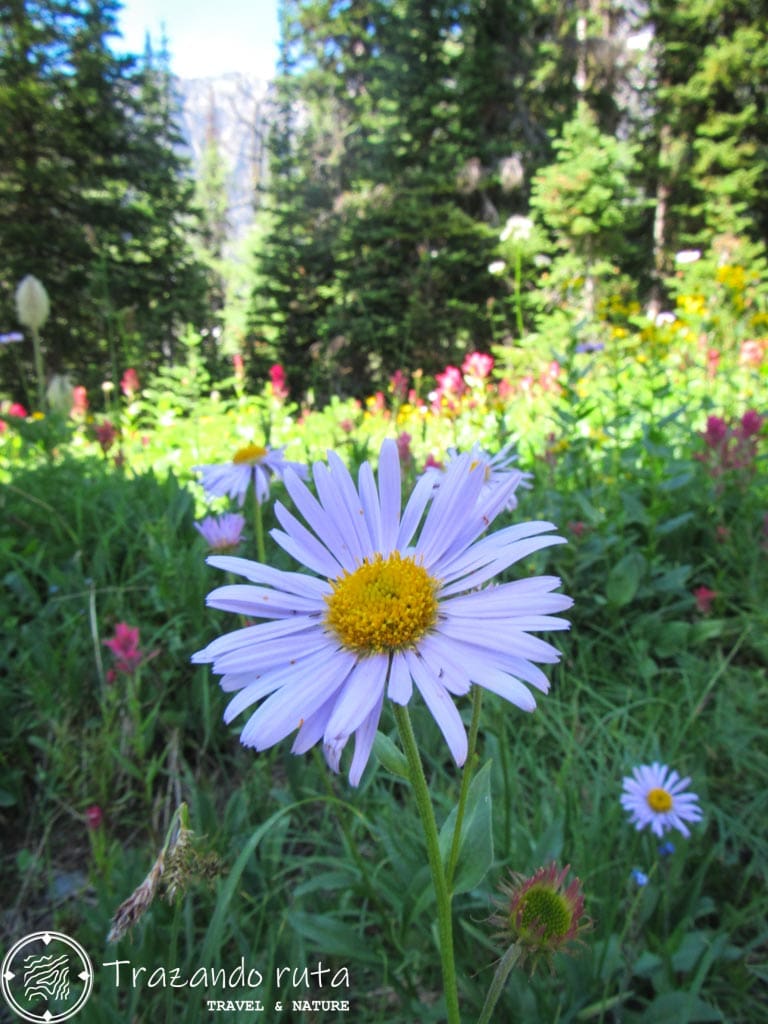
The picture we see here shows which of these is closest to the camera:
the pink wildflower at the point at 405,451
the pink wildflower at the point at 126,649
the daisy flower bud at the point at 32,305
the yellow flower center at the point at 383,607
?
the yellow flower center at the point at 383,607

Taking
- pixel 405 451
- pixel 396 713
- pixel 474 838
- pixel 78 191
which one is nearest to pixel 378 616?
pixel 396 713

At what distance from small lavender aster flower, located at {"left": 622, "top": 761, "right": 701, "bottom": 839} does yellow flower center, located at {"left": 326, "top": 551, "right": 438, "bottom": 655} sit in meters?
0.70

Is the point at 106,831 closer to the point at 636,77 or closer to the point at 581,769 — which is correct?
the point at 581,769

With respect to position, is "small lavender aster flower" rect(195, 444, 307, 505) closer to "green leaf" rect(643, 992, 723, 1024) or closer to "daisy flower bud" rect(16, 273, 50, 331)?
"green leaf" rect(643, 992, 723, 1024)

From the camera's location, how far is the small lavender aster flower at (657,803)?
1134 millimetres

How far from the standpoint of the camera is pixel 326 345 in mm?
12344

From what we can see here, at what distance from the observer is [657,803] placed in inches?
46.0

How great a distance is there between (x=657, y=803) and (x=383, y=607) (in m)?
0.81

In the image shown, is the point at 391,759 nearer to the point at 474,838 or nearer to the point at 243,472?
the point at 474,838

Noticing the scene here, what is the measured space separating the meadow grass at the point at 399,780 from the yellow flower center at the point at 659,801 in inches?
3.5

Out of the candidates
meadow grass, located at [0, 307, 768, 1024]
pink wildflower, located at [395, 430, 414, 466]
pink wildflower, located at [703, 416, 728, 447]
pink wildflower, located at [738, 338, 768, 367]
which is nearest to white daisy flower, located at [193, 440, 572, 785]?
meadow grass, located at [0, 307, 768, 1024]

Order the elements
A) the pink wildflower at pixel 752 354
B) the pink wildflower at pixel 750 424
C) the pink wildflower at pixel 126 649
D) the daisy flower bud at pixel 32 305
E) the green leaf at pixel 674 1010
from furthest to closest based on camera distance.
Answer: the pink wildflower at pixel 752 354, the daisy flower bud at pixel 32 305, the pink wildflower at pixel 750 424, the pink wildflower at pixel 126 649, the green leaf at pixel 674 1010

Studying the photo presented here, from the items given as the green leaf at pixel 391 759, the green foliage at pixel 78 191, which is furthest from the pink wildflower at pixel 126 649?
the green foliage at pixel 78 191

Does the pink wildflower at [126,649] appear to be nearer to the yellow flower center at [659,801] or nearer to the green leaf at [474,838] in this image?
Answer: the green leaf at [474,838]
